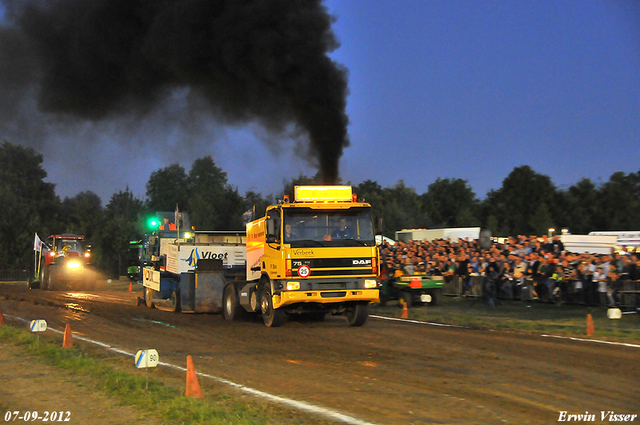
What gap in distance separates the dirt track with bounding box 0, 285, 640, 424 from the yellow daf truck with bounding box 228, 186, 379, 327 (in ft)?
2.39

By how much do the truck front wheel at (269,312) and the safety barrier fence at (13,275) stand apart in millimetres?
44395

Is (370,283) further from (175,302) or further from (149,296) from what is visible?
(149,296)

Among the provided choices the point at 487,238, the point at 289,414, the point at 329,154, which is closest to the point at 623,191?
the point at 487,238

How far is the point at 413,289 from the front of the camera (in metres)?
19.8

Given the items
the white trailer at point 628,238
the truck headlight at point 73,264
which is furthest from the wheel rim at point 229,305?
the white trailer at point 628,238

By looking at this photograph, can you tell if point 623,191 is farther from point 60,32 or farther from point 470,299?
point 60,32

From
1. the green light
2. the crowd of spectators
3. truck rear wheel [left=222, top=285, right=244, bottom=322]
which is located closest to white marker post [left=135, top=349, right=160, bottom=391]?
truck rear wheel [left=222, top=285, right=244, bottom=322]

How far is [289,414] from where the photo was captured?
A: 6395 millimetres

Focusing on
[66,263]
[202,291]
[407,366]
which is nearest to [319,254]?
[407,366]

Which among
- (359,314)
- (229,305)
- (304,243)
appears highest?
(304,243)

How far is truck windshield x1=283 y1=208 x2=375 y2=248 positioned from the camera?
527 inches

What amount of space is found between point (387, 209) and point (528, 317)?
138 feet

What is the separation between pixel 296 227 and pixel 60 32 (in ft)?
46.1

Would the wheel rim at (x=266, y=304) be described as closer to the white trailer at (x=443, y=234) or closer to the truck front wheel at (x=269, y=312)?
the truck front wheel at (x=269, y=312)
